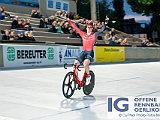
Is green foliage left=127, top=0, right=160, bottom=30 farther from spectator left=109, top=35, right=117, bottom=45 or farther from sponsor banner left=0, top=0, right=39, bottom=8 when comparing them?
sponsor banner left=0, top=0, right=39, bottom=8

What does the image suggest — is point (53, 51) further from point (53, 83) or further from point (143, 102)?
point (143, 102)

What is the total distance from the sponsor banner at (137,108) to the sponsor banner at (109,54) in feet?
53.0

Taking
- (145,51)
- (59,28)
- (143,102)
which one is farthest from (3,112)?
(145,51)

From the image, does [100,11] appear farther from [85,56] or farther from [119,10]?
[85,56]

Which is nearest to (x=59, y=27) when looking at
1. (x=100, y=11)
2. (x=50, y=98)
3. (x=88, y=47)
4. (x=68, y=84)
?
(x=88, y=47)

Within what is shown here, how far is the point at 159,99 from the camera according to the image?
17.9 feet

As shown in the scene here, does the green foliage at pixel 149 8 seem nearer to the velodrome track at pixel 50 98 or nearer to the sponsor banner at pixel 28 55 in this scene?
the sponsor banner at pixel 28 55

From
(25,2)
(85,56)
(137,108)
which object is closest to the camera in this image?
(137,108)

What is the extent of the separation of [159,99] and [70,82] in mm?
3150

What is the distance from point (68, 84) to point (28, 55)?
866 cm

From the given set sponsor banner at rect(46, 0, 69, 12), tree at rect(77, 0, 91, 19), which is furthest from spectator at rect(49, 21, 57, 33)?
tree at rect(77, 0, 91, 19)

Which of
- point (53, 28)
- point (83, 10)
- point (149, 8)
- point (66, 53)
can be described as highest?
point (83, 10)

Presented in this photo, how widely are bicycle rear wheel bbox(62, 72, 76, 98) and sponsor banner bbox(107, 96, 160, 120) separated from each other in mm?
2757

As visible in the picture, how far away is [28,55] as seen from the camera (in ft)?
54.0
